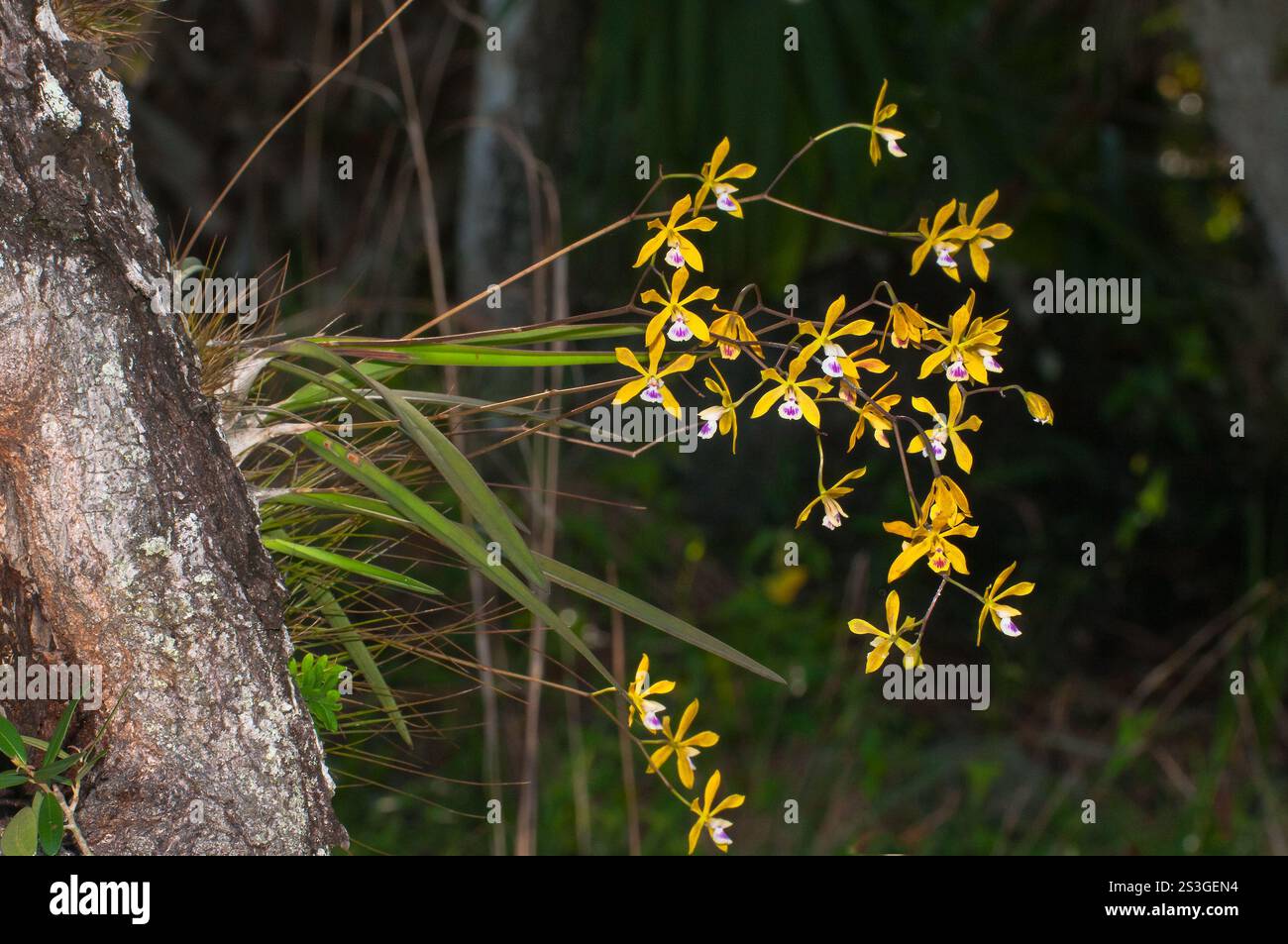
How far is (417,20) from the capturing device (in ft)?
9.91

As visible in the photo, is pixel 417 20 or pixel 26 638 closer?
pixel 26 638

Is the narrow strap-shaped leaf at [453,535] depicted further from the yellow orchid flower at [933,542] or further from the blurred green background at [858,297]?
the blurred green background at [858,297]

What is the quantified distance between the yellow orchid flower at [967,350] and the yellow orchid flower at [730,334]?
7cm

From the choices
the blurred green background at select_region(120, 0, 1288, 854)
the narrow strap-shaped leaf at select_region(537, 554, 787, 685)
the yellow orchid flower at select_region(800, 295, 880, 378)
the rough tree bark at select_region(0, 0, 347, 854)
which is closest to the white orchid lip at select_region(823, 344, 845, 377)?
the yellow orchid flower at select_region(800, 295, 880, 378)

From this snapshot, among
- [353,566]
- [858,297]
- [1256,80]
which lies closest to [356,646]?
[353,566]

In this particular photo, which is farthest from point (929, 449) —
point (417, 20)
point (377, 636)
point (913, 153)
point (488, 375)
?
point (417, 20)

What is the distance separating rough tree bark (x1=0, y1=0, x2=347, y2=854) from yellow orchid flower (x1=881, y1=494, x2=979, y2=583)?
0.25 meters

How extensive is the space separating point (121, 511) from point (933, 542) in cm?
31

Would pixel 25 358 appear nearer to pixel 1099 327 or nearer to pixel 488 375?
pixel 488 375

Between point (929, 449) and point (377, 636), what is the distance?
0.27 m

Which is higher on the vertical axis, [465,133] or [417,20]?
[417,20]

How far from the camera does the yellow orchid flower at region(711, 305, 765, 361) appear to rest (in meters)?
0.51

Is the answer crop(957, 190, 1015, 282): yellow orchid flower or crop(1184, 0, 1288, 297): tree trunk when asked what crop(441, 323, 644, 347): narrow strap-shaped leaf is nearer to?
crop(957, 190, 1015, 282): yellow orchid flower

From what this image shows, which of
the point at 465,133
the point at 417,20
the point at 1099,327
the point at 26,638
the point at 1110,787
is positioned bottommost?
the point at 1110,787
